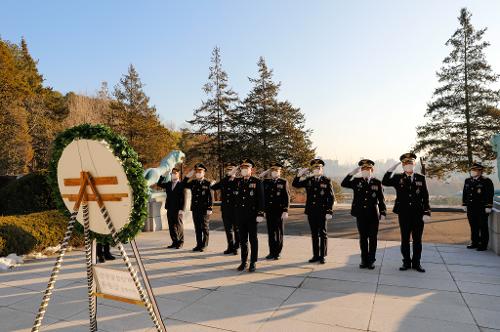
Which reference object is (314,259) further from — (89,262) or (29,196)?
(29,196)

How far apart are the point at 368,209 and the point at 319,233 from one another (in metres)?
1.11

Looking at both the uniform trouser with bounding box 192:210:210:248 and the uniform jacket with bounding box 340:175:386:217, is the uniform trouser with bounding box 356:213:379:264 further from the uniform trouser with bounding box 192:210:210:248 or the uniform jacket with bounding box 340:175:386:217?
the uniform trouser with bounding box 192:210:210:248

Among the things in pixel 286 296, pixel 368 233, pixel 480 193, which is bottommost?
pixel 286 296

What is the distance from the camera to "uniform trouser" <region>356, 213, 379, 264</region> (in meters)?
6.40

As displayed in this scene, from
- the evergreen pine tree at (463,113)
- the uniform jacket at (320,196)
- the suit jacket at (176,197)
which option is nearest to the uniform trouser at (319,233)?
the uniform jacket at (320,196)

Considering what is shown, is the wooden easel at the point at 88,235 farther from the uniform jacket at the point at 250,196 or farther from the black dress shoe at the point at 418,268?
the black dress shoe at the point at 418,268

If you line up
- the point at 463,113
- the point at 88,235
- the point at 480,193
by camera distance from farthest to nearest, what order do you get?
1. the point at 463,113
2. the point at 480,193
3. the point at 88,235

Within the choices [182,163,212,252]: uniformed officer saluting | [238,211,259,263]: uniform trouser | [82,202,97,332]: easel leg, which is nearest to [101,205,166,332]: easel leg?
[82,202,97,332]: easel leg

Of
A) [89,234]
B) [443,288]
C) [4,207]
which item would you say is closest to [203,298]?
[89,234]

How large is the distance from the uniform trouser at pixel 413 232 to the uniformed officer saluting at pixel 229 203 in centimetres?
339

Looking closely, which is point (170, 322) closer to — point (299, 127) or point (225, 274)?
point (225, 274)

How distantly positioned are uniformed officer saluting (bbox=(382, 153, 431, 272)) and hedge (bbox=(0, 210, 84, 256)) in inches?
263

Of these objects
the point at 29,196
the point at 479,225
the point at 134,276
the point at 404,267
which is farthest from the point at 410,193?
the point at 29,196

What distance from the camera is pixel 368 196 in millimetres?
6398
